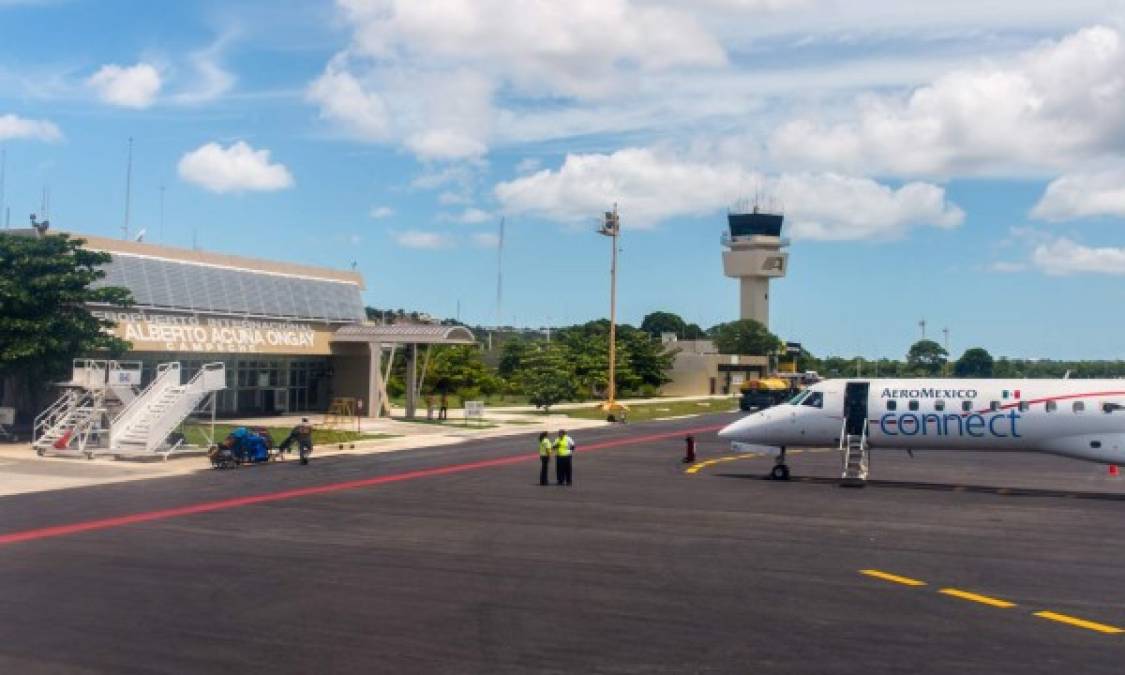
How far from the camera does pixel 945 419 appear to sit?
30.2m

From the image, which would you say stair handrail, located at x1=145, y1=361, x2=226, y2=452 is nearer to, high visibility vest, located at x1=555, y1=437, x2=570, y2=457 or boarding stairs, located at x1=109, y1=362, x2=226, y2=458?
boarding stairs, located at x1=109, y1=362, x2=226, y2=458

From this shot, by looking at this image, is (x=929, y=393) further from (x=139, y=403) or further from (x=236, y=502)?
(x=139, y=403)

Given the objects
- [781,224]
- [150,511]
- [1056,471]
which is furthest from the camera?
[781,224]

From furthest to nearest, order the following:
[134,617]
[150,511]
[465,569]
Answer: [150,511]
[465,569]
[134,617]

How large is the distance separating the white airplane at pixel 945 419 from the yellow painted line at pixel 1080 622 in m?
16.5

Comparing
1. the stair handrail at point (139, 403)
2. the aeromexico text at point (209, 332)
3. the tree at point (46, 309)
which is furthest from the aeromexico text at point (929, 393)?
the aeromexico text at point (209, 332)

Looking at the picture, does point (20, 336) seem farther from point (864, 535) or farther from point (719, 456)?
point (864, 535)

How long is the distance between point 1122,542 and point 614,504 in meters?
11.0

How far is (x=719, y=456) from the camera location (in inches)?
1602

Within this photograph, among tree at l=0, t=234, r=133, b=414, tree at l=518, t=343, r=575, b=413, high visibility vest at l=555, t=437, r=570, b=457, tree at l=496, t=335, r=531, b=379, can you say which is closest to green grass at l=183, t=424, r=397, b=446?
tree at l=0, t=234, r=133, b=414

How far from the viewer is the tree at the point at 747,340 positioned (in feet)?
448

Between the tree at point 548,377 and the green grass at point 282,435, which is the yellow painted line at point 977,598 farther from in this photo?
the tree at point 548,377

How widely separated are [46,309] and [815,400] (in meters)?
28.7

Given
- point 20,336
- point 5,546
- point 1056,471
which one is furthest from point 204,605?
point 1056,471
